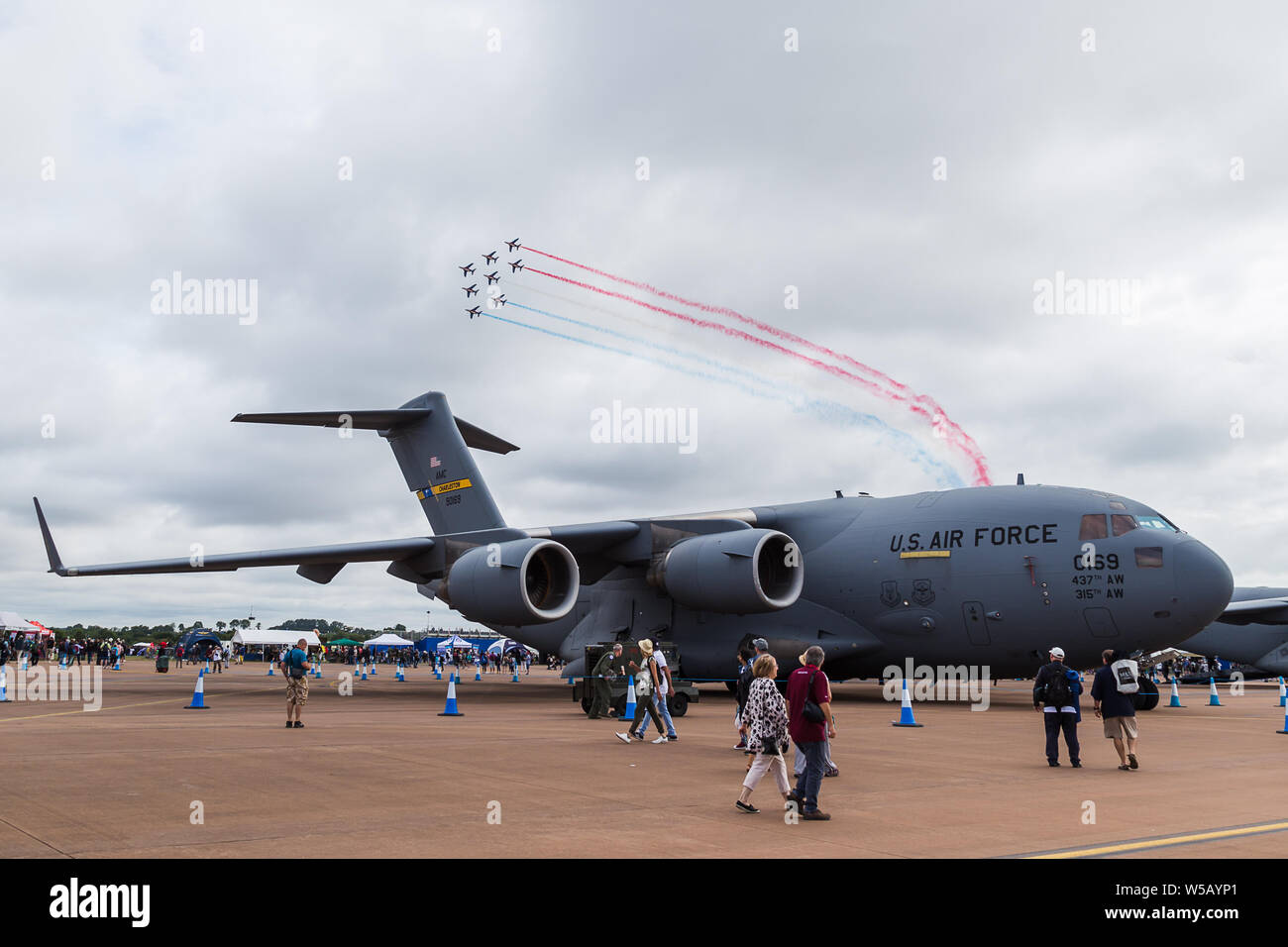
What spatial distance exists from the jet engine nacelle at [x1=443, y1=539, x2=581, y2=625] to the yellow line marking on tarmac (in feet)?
49.9

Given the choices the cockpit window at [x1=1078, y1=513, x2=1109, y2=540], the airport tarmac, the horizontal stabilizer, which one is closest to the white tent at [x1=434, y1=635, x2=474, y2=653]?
the horizontal stabilizer

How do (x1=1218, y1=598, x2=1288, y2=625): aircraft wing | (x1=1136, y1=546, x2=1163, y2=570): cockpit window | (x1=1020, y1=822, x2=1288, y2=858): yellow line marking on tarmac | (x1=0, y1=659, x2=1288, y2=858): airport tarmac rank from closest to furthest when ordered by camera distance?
(x1=1020, y1=822, x2=1288, y2=858): yellow line marking on tarmac < (x1=0, y1=659, x2=1288, y2=858): airport tarmac < (x1=1136, y1=546, x2=1163, y2=570): cockpit window < (x1=1218, y1=598, x2=1288, y2=625): aircraft wing

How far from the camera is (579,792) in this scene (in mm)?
9375

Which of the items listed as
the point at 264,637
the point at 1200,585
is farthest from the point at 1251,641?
the point at 264,637

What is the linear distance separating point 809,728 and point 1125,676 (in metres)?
4.99

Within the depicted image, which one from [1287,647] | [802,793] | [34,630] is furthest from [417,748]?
[34,630]

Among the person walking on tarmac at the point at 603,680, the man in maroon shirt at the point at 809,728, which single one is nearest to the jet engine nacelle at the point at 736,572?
the person walking on tarmac at the point at 603,680

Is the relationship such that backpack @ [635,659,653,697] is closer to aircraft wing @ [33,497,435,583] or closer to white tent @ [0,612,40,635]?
aircraft wing @ [33,497,435,583]

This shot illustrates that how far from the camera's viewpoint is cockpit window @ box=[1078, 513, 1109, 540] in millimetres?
20047

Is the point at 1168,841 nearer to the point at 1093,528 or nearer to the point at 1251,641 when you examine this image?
the point at 1093,528

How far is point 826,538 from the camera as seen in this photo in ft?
80.4

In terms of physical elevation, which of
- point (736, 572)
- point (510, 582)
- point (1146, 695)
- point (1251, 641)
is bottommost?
point (1251, 641)

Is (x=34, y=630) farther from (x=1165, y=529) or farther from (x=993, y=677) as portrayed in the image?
(x=1165, y=529)

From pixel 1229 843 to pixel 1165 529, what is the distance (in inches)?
554
